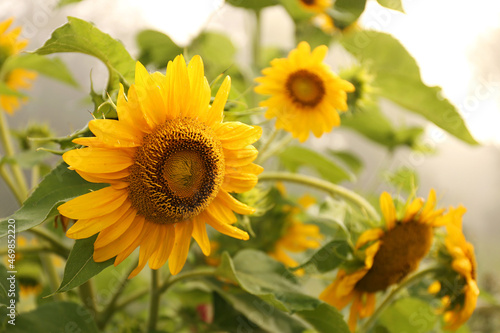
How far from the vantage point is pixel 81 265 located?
355mm

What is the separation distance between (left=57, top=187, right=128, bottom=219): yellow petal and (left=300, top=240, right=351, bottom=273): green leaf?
0.74ft

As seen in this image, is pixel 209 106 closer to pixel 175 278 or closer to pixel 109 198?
pixel 109 198

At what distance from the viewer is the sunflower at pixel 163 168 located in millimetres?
346

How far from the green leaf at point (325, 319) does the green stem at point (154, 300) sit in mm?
172

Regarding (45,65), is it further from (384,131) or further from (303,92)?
(384,131)

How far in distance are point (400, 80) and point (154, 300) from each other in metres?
0.48

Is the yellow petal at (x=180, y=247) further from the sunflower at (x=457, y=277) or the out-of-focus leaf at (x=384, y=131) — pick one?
the out-of-focus leaf at (x=384, y=131)

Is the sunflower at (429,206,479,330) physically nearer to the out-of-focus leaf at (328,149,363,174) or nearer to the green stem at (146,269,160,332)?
the green stem at (146,269,160,332)

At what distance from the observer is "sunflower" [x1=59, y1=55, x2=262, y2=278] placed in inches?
13.6

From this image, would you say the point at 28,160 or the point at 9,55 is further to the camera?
the point at 9,55

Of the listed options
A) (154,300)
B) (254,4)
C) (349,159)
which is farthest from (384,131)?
(154,300)

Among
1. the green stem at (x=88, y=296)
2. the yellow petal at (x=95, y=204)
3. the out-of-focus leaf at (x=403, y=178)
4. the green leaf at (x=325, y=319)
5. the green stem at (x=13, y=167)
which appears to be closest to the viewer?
the yellow petal at (x=95, y=204)

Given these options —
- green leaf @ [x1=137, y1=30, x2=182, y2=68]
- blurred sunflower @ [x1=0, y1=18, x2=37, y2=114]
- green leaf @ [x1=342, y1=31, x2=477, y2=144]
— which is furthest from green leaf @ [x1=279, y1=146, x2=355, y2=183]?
blurred sunflower @ [x1=0, y1=18, x2=37, y2=114]

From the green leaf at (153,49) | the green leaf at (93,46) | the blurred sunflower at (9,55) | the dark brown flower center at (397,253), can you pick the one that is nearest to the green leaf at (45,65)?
the blurred sunflower at (9,55)
